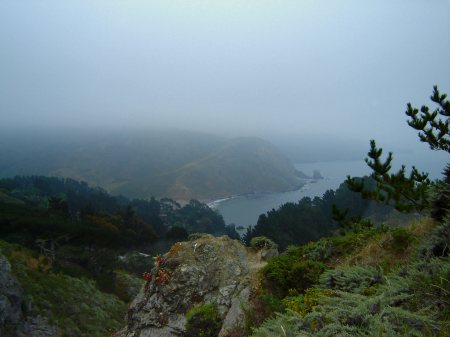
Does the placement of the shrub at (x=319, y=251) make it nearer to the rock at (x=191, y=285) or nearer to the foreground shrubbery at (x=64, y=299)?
the rock at (x=191, y=285)

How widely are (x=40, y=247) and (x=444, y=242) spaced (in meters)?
38.8

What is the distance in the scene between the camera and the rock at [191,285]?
8055mm

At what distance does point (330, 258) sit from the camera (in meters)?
8.16

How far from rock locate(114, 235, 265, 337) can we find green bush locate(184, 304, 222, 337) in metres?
0.18

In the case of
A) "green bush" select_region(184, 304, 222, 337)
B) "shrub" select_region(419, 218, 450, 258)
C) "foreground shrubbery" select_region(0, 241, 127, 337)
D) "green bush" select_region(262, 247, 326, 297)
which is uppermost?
"shrub" select_region(419, 218, 450, 258)

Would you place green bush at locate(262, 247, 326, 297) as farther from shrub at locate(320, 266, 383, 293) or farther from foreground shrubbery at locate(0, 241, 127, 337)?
foreground shrubbery at locate(0, 241, 127, 337)

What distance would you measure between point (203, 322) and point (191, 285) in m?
1.56

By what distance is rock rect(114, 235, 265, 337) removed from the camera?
26.4ft

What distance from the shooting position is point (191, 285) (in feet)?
29.1

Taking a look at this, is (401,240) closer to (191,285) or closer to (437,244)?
(437,244)

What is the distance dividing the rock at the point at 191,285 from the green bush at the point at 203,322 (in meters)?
0.18

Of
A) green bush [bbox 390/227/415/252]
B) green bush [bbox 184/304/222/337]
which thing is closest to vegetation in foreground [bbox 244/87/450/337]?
green bush [bbox 390/227/415/252]

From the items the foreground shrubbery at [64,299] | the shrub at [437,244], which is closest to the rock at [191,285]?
the shrub at [437,244]

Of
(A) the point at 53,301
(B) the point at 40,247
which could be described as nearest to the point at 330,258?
(A) the point at 53,301
